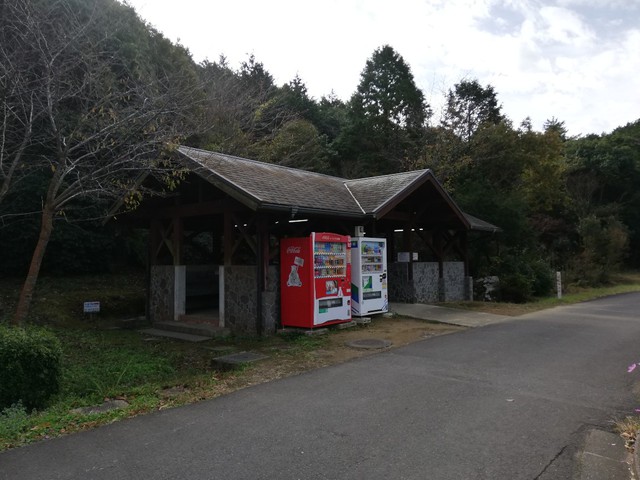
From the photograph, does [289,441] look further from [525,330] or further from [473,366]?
[525,330]

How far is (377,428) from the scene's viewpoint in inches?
183

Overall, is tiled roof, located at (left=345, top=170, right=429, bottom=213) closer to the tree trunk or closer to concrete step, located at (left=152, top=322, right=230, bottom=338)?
concrete step, located at (left=152, top=322, right=230, bottom=338)

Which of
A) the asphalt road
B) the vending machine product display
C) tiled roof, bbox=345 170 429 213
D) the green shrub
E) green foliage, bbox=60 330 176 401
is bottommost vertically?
green foliage, bbox=60 330 176 401

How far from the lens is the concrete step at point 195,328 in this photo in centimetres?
1095

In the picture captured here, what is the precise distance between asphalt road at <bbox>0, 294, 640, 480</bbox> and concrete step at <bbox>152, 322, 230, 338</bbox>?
14.8ft

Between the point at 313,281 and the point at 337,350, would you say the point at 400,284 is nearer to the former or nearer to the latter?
Answer: the point at 313,281

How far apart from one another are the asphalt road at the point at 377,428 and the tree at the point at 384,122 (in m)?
22.1

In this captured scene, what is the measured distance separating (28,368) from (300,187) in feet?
25.2

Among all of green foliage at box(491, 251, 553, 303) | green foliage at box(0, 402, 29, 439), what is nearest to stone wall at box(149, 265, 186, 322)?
green foliage at box(0, 402, 29, 439)

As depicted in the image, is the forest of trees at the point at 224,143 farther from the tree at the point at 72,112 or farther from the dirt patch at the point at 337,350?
the dirt patch at the point at 337,350

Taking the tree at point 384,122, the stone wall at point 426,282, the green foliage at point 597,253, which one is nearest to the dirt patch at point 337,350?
the stone wall at point 426,282

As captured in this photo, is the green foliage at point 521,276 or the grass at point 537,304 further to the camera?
the green foliage at point 521,276

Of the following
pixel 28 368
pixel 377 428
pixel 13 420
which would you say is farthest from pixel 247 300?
pixel 377 428

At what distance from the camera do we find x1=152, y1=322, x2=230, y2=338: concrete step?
10953mm
